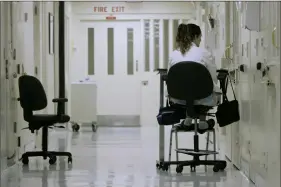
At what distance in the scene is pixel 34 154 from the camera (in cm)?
462

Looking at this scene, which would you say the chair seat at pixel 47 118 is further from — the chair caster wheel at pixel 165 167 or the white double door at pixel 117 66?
the white double door at pixel 117 66

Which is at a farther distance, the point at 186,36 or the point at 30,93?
the point at 30,93

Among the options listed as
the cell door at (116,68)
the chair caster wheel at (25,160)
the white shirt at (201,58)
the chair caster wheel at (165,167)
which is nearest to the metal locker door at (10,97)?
the chair caster wheel at (25,160)

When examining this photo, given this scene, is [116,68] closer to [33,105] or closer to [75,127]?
[75,127]

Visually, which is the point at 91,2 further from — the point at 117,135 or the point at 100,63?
the point at 117,135

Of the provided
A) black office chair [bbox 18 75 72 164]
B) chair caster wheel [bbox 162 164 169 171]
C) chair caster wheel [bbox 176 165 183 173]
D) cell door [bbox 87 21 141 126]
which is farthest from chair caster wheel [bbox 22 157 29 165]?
cell door [bbox 87 21 141 126]

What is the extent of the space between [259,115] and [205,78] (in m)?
0.64

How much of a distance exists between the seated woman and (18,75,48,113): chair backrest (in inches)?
54.5

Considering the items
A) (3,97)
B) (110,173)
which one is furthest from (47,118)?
(110,173)

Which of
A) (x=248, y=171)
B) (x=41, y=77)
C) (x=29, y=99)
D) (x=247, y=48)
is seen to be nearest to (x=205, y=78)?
(x=247, y=48)

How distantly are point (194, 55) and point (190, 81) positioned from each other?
1.01ft

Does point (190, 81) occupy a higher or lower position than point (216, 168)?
higher

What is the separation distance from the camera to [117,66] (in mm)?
10008

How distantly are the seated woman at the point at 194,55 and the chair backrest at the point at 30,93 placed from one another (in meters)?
1.39
